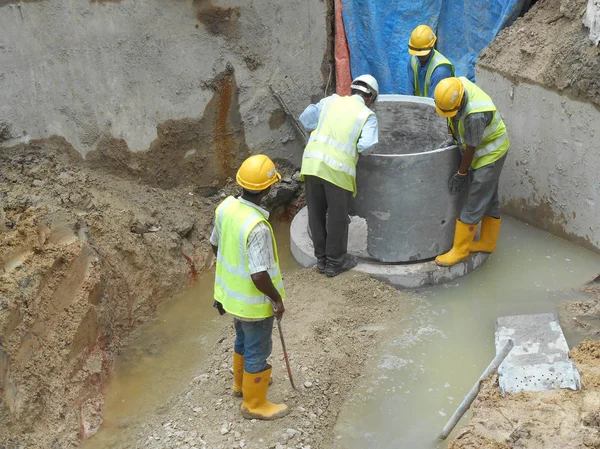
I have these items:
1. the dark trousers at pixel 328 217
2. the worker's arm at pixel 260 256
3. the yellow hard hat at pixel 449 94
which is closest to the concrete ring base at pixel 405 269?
the dark trousers at pixel 328 217

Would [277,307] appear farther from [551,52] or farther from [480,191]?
[551,52]

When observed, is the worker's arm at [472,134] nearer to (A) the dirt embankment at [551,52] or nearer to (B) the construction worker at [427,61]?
(A) the dirt embankment at [551,52]

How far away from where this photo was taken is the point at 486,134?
5738mm

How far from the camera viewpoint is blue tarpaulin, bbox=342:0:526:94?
23.2 feet

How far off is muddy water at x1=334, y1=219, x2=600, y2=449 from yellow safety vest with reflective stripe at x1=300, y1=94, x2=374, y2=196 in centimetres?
128

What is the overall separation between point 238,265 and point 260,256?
0.19 metres

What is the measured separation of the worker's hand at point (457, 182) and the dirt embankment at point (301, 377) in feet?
3.20

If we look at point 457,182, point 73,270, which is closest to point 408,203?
point 457,182

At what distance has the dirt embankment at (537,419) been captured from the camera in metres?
3.81

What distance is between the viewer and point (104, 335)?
5562 mm

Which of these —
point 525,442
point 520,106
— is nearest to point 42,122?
point 520,106

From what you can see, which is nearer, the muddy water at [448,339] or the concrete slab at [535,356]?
the concrete slab at [535,356]

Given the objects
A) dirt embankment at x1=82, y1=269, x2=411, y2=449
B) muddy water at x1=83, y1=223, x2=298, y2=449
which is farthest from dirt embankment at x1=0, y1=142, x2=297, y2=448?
dirt embankment at x1=82, y1=269, x2=411, y2=449

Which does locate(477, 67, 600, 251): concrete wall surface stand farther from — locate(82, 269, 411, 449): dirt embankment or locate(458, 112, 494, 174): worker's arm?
locate(82, 269, 411, 449): dirt embankment
